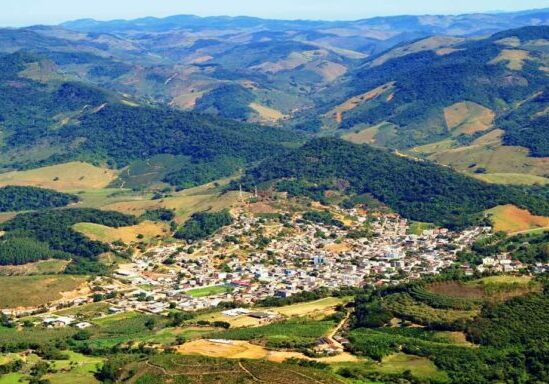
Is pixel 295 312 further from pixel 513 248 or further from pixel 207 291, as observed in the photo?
pixel 513 248

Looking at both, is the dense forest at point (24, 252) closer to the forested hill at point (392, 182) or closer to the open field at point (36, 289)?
the open field at point (36, 289)

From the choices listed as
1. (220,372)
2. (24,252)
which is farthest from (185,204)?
(220,372)

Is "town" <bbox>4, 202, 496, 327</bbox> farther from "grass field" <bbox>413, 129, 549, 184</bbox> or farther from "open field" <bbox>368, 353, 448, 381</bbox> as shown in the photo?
"grass field" <bbox>413, 129, 549, 184</bbox>

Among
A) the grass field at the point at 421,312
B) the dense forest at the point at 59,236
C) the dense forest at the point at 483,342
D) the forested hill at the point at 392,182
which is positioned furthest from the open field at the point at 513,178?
the dense forest at the point at 483,342

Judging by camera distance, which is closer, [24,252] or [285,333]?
[285,333]

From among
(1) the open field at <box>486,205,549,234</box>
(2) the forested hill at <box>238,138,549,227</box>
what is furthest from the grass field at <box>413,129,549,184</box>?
(1) the open field at <box>486,205,549,234</box>

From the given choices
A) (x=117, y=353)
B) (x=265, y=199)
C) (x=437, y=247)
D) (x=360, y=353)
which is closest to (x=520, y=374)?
(x=360, y=353)
